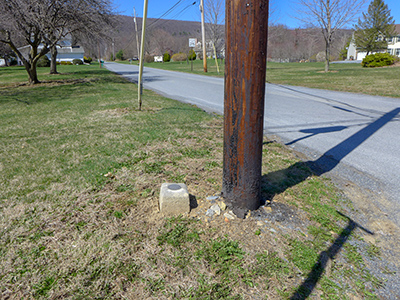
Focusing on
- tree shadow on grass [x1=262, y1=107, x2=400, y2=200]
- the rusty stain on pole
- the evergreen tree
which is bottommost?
tree shadow on grass [x1=262, y1=107, x2=400, y2=200]

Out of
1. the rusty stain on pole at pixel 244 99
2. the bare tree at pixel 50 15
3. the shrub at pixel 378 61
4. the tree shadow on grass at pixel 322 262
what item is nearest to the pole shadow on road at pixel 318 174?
the tree shadow on grass at pixel 322 262

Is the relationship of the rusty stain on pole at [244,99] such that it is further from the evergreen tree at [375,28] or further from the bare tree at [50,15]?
A: the evergreen tree at [375,28]

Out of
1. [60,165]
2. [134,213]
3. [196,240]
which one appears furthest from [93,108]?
[196,240]

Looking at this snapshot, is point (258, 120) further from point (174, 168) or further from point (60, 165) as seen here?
point (60, 165)

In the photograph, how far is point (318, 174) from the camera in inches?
159

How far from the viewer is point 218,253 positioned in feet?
7.71

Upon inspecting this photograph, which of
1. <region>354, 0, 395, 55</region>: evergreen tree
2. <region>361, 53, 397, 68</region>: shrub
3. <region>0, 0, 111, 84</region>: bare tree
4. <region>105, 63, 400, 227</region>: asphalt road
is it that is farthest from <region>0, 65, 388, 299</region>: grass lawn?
<region>354, 0, 395, 55</region>: evergreen tree

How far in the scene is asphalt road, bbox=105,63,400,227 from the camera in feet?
12.7

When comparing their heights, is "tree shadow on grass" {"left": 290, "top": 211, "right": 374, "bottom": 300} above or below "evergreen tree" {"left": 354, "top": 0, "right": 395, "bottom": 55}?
below

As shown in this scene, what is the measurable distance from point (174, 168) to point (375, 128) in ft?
15.5

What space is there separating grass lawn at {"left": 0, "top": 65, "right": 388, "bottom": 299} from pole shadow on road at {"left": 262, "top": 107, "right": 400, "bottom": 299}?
14 mm

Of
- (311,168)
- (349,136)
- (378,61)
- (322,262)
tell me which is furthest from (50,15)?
(378,61)

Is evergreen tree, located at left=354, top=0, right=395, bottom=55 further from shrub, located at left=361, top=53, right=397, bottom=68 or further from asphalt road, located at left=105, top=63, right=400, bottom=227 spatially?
asphalt road, located at left=105, top=63, right=400, bottom=227

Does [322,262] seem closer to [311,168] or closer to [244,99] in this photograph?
[244,99]
